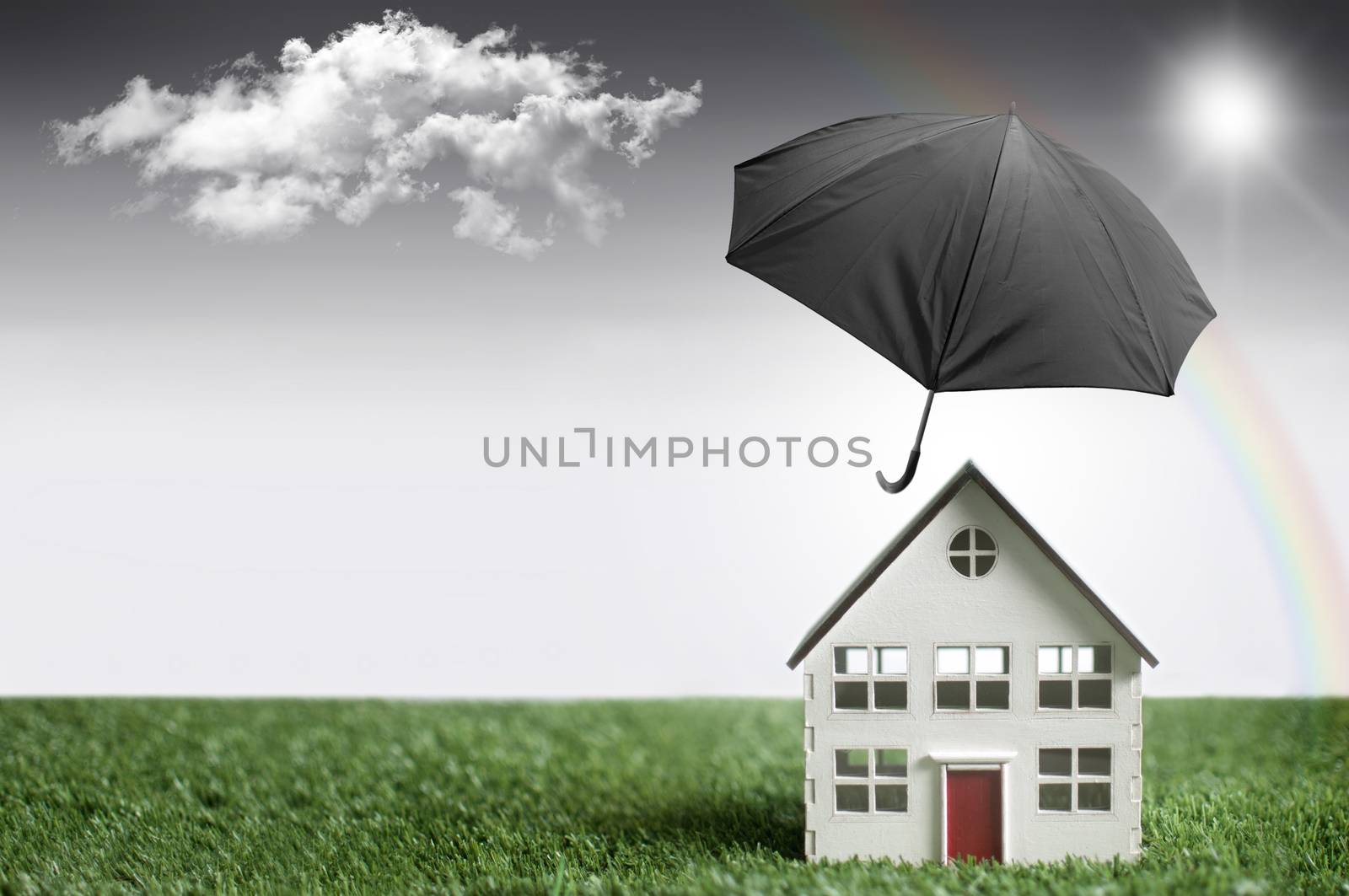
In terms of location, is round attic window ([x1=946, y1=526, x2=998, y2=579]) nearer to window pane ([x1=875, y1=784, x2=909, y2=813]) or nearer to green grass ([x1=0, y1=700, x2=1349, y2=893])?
window pane ([x1=875, y1=784, x2=909, y2=813])

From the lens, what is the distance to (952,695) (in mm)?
4816

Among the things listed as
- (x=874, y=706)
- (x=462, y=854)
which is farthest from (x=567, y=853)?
(x=874, y=706)

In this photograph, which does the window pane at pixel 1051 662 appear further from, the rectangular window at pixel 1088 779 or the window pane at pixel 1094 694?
the rectangular window at pixel 1088 779

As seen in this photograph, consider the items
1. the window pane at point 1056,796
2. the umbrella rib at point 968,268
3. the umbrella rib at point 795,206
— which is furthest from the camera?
the window pane at point 1056,796

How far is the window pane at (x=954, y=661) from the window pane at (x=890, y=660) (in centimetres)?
15

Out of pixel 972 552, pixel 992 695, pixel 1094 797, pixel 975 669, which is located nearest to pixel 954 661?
pixel 975 669

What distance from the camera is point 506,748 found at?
7.82 m

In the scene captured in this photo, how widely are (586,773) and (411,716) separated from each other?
231cm

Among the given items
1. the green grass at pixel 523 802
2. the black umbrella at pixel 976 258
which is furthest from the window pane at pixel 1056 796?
the black umbrella at pixel 976 258

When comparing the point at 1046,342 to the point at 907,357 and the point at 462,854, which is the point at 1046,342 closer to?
the point at 907,357

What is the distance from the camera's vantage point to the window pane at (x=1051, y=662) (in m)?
4.72

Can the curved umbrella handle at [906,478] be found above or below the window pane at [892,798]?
above

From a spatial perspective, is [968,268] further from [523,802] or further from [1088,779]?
[523,802]

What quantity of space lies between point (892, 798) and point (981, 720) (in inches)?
20.2
